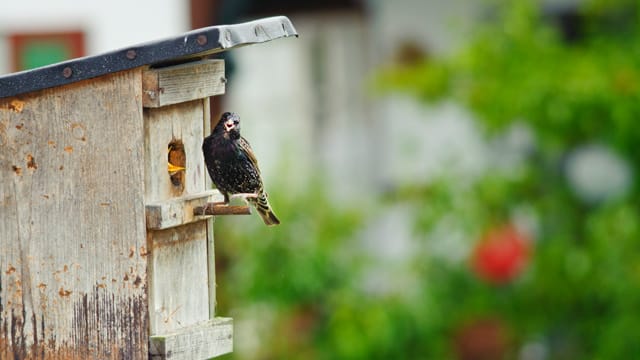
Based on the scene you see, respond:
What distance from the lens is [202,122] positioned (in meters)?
2.97

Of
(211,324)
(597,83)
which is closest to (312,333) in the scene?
(597,83)

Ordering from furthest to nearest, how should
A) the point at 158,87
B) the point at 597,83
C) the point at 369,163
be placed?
1. the point at 369,163
2. the point at 597,83
3. the point at 158,87

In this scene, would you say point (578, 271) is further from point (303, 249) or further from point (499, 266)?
point (303, 249)

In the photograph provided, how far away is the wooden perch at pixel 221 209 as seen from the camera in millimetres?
2754

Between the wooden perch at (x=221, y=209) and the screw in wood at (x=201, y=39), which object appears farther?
A: the wooden perch at (x=221, y=209)

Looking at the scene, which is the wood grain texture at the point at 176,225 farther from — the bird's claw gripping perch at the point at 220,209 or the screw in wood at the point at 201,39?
the screw in wood at the point at 201,39

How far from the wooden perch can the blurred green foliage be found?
12.3 feet

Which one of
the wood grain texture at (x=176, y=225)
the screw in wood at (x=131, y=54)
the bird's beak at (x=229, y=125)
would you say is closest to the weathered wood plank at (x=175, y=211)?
the wood grain texture at (x=176, y=225)

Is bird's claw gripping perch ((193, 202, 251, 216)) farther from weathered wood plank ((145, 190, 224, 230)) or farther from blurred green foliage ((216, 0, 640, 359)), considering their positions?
blurred green foliage ((216, 0, 640, 359))

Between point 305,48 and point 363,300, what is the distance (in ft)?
9.23

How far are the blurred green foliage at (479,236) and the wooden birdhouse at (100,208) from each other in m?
3.80

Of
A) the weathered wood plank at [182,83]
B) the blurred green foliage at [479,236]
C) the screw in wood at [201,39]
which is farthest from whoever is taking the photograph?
the blurred green foliage at [479,236]

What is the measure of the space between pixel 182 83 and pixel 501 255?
3906 mm

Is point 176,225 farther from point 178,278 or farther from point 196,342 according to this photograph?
point 196,342
